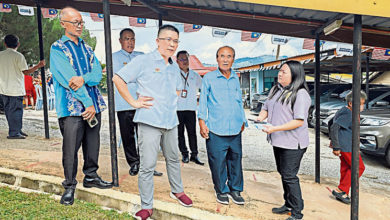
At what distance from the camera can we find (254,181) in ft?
13.5

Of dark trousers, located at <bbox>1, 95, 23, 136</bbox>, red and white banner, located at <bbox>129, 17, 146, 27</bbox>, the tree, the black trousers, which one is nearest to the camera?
the black trousers

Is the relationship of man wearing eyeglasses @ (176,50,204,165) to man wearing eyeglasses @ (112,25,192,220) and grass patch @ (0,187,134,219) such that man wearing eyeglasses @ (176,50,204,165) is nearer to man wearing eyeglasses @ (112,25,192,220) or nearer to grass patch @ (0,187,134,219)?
man wearing eyeglasses @ (112,25,192,220)

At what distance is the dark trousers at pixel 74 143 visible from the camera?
267 centimetres

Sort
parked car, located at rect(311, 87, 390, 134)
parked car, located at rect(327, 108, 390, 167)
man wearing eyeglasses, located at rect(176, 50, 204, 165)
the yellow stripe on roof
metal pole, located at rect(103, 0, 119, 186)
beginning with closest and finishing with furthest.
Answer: the yellow stripe on roof, metal pole, located at rect(103, 0, 119, 186), man wearing eyeglasses, located at rect(176, 50, 204, 165), parked car, located at rect(327, 108, 390, 167), parked car, located at rect(311, 87, 390, 134)

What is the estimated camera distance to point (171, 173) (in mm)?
2828

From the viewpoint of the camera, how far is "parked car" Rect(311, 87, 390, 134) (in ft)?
25.5

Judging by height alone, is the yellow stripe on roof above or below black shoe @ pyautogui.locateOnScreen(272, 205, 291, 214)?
above

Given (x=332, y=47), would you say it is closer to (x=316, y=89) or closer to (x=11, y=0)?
(x=316, y=89)

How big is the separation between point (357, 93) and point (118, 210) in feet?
8.33

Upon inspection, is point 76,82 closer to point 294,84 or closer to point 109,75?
point 109,75

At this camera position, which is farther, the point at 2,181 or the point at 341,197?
the point at 341,197

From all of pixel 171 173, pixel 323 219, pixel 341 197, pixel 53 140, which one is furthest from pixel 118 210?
pixel 53 140

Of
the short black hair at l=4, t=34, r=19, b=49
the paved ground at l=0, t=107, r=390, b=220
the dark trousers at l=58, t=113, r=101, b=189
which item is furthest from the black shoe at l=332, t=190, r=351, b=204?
the short black hair at l=4, t=34, r=19, b=49

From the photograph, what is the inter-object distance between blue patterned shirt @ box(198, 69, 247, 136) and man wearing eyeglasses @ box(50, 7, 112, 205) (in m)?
1.15
